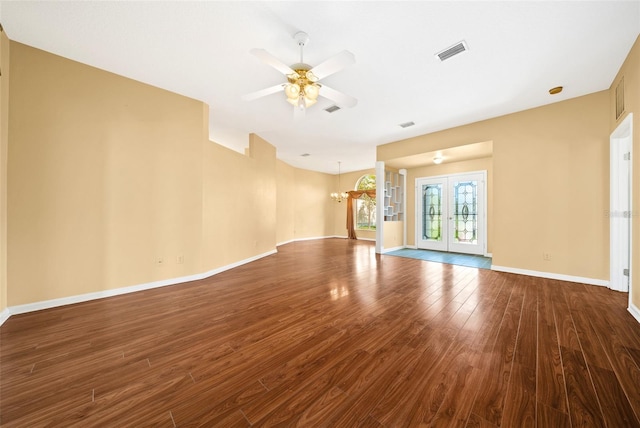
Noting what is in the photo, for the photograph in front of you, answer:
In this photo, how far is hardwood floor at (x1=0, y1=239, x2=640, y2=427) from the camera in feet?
4.24

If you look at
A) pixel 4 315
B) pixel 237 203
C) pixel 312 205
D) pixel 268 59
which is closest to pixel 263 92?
pixel 268 59

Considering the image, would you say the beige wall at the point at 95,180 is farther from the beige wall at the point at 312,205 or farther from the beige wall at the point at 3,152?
the beige wall at the point at 312,205

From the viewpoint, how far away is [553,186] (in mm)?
3949

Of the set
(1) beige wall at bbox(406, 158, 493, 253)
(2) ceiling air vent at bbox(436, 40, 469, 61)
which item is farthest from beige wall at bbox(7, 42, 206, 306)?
(1) beige wall at bbox(406, 158, 493, 253)

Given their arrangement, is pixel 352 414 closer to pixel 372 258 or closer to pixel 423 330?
pixel 423 330

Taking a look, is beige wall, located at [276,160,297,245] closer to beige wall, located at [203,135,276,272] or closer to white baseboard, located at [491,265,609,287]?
beige wall, located at [203,135,276,272]

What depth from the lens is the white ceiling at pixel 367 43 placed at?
2.17m

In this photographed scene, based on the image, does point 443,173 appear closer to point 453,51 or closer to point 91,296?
point 453,51

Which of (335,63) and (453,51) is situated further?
(453,51)

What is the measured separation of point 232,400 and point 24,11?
3983mm

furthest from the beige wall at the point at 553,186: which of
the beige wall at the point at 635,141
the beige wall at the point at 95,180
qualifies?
the beige wall at the point at 95,180

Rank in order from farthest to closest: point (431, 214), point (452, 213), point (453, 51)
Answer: point (431, 214), point (452, 213), point (453, 51)

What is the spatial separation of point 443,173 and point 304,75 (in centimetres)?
582

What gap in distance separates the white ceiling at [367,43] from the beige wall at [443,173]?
233 centimetres
